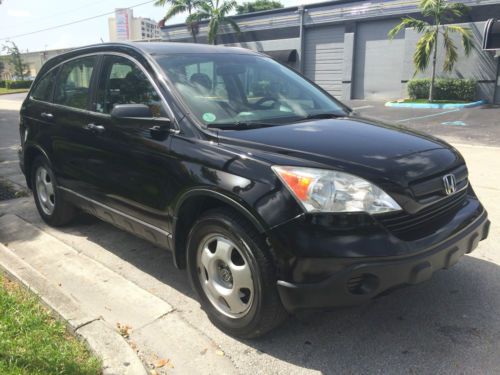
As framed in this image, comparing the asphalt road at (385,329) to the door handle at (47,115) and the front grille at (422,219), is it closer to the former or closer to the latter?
the front grille at (422,219)

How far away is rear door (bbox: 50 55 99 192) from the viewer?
4.04 m

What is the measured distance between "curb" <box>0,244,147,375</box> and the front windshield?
58.1 inches

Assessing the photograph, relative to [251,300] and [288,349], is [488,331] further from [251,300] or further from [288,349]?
[251,300]

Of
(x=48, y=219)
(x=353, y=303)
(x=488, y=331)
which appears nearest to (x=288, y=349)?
(x=353, y=303)

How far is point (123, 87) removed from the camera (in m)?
3.73

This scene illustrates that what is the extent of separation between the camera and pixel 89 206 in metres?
4.10

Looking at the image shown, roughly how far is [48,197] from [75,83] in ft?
4.32

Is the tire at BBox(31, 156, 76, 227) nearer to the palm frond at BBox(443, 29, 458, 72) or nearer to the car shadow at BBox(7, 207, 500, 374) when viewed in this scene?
the car shadow at BBox(7, 207, 500, 374)

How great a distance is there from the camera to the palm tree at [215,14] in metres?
28.9

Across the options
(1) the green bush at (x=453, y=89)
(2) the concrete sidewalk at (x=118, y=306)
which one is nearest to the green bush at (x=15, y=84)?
(1) the green bush at (x=453, y=89)

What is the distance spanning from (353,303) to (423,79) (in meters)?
20.5

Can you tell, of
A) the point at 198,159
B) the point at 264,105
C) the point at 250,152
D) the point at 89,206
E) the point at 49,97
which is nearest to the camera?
the point at 250,152

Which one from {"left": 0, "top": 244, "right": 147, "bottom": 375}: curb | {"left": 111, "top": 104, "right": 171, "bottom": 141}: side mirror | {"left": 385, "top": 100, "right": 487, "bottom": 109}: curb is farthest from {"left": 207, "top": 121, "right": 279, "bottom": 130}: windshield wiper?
{"left": 385, "top": 100, "right": 487, "bottom": 109}: curb

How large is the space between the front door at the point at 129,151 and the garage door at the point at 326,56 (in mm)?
23103
